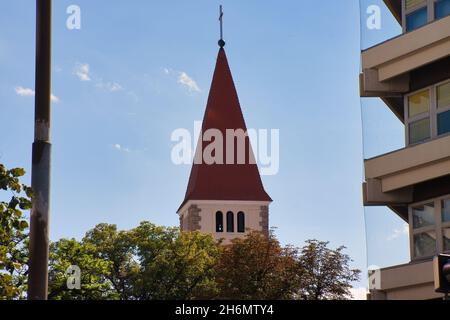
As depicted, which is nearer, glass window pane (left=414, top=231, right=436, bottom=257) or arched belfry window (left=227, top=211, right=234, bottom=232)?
glass window pane (left=414, top=231, right=436, bottom=257)

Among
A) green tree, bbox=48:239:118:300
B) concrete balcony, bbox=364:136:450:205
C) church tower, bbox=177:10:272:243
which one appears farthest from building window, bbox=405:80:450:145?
church tower, bbox=177:10:272:243

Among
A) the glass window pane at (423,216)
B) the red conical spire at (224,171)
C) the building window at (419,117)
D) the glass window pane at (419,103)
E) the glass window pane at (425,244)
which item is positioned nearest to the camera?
the glass window pane at (425,244)

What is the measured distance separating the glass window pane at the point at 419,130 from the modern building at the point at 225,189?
8145 centimetres

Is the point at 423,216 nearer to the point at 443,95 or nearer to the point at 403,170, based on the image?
the point at 403,170

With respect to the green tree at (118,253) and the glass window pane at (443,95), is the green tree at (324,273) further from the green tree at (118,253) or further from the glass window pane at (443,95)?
the glass window pane at (443,95)

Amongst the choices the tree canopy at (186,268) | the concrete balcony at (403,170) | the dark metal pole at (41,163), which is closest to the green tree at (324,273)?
the tree canopy at (186,268)

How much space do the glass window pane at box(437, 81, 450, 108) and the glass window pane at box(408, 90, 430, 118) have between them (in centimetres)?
53

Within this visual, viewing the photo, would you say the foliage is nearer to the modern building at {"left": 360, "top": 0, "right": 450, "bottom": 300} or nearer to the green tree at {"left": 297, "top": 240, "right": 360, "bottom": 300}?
the green tree at {"left": 297, "top": 240, "right": 360, "bottom": 300}

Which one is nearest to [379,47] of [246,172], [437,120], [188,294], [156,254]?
[437,120]

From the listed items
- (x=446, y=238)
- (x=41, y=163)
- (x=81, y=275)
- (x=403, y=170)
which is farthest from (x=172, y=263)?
(x=41, y=163)

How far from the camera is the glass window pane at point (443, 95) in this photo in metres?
25.4

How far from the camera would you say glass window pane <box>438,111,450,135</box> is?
2520 cm

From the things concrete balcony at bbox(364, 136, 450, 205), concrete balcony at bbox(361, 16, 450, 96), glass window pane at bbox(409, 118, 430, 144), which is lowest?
concrete balcony at bbox(364, 136, 450, 205)

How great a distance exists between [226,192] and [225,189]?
0.37 m
